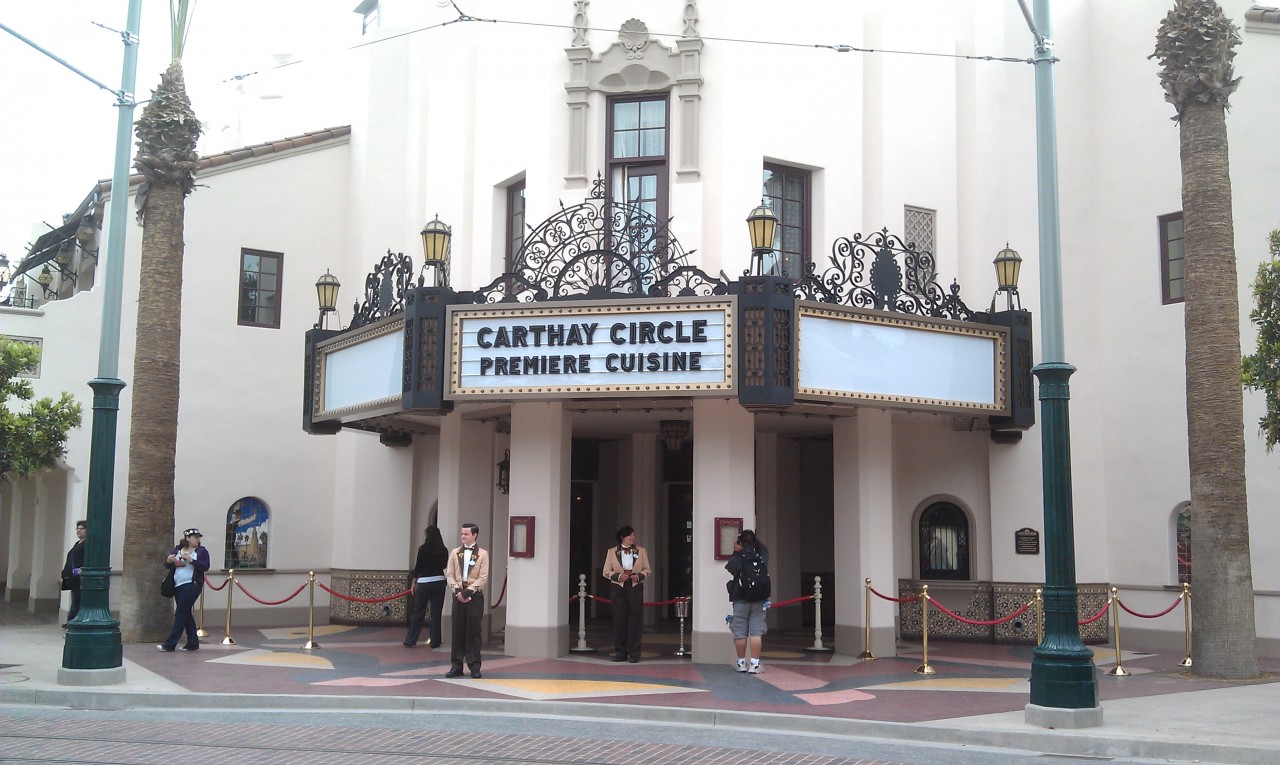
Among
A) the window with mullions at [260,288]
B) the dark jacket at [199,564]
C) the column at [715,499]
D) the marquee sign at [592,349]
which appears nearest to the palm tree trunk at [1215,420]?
the column at [715,499]

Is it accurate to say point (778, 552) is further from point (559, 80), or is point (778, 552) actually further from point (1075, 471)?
point (559, 80)

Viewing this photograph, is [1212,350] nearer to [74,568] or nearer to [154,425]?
[154,425]

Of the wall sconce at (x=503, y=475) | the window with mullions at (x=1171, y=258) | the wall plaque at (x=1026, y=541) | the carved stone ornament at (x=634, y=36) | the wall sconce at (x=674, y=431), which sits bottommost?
the wall plaque at (x=1026, y=541)

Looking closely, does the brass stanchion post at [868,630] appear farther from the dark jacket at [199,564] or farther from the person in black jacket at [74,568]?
the person in black jacket at [74,568]

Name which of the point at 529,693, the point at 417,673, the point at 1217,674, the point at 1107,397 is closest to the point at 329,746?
the point at 529,693

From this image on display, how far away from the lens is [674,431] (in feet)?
66.2

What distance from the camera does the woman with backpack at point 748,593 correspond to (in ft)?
50.6

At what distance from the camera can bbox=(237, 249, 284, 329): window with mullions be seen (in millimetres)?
23031

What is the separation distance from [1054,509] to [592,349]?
6.23m

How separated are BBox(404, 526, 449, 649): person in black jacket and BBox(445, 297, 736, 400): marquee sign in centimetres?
331

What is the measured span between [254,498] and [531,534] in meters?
7.90

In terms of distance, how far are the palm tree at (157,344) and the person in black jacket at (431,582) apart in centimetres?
385

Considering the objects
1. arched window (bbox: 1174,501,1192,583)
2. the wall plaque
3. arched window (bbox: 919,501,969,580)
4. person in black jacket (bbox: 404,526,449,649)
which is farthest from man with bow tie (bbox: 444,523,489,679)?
arched window (bbox: 1174,501,1192,583)

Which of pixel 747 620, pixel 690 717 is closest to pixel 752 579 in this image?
pixel 747 620
